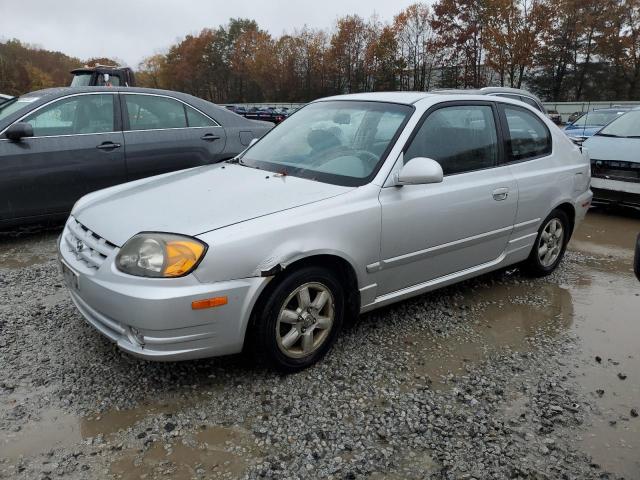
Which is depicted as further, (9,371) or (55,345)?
(55,345)

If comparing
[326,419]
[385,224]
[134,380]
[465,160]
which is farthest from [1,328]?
[465,160]

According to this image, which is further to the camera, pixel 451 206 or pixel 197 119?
pixel 197 119

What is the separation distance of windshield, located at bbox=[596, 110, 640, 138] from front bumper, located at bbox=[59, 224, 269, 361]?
7285 millimetres

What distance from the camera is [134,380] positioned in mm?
2918

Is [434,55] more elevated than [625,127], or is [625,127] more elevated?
[434,55]

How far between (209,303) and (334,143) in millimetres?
1576

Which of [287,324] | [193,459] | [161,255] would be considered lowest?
[193,459]

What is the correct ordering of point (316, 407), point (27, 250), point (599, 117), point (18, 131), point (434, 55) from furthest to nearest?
point (434, 55), point (599, 117), point (27, 250), point (18, 131), point (316, 407)

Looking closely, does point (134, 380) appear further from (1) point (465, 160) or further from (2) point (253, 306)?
(1) point (465, 160)

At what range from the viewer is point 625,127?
7926 millimetres

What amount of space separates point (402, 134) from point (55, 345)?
2.61 metres

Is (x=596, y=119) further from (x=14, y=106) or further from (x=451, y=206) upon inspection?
(x=14, y=106)

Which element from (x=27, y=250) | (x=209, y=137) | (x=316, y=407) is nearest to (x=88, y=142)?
(x=27, y=250)

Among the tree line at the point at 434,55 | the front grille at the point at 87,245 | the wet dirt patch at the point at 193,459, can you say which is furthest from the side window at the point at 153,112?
the tree line at the point at 434,55
